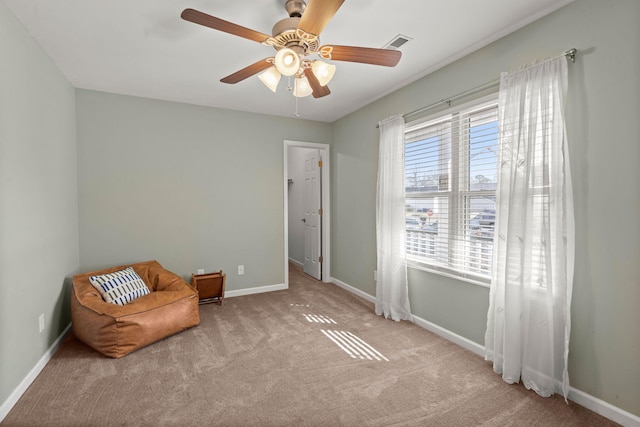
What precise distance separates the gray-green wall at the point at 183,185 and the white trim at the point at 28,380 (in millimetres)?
1089

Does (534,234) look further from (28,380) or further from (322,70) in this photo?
(28,380)

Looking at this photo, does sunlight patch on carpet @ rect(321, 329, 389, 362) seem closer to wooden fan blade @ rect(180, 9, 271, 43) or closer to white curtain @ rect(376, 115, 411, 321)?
white curtain @ rect(376, 115, 411, 321)

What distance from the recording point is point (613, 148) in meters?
1.80

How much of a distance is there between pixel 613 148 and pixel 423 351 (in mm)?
1980

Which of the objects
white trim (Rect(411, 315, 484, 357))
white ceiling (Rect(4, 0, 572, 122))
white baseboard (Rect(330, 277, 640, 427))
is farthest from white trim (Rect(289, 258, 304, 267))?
white baseboard (Rect(330, 277, 640, 427))

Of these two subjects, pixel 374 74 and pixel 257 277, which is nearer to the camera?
pixel 374 74

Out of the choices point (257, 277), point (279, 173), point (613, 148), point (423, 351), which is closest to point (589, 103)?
point (613, 148)

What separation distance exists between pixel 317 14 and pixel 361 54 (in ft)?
1.47

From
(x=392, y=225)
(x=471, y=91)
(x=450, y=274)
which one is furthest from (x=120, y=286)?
(x=471, y=91)

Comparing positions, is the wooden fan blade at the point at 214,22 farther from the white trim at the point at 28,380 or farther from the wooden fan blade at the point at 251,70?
the white trim at the point at 28,380

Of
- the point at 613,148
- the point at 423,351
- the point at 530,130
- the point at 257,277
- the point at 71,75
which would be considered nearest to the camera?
the point at 613,148

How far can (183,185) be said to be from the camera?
3.95 meters

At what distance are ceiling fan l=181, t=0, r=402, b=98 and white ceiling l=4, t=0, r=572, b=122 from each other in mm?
293

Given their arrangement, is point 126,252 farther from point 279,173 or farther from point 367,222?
point 367,222
